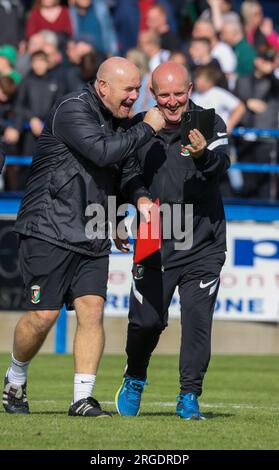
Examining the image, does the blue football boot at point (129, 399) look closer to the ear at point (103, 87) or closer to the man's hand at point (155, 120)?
the man's hand at point (155, 120)

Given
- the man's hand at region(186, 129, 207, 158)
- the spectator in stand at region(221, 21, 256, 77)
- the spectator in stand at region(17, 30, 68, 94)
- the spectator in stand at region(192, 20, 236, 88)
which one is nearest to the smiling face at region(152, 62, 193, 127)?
the man's hand at region(186, 129, 207, 158)

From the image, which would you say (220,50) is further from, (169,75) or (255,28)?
(169,75)

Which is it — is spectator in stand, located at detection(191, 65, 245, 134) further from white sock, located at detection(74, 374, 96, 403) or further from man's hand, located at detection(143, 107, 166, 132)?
white sock, located at detection(74, 374, 96, 403)

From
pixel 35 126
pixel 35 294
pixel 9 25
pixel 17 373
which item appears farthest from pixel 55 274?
pixel 9 25

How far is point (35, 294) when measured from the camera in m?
8.55

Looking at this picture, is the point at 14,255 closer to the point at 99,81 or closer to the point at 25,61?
the point at 25,61

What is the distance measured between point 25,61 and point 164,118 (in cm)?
1008

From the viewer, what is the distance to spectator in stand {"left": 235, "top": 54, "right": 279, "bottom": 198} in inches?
670

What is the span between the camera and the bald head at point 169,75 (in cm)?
845

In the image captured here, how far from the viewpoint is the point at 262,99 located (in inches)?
688

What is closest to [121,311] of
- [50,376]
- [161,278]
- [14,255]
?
[14,255]

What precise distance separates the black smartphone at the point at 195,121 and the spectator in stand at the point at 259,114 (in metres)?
8.67

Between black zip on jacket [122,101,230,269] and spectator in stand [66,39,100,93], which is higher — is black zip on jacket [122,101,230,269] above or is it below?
below

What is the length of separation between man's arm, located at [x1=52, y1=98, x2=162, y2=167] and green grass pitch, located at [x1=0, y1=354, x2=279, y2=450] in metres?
1.71
